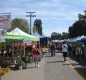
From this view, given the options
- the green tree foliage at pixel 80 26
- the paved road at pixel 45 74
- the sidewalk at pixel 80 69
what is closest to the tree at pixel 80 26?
the green tree foliage at pixel 80 26

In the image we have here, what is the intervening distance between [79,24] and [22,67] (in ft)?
263

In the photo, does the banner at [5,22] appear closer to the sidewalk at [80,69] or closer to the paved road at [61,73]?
the paved road at [61,73]

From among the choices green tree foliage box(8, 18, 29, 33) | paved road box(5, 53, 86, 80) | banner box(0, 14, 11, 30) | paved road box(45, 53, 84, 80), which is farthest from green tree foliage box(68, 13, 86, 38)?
banner box(0, 14, 11, 30)

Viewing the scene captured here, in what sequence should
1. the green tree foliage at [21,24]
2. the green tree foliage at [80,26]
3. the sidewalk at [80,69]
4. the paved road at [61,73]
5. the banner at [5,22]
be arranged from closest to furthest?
the banner at [5,22], the paved road at [61,73], the sidewalk at [80,69], the green tree foliage at [80,26], the green tree foliage at [21,24]

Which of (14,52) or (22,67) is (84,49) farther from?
(22,67)

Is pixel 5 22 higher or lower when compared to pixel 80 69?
higher

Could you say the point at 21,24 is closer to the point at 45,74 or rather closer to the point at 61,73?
the point at 61,73

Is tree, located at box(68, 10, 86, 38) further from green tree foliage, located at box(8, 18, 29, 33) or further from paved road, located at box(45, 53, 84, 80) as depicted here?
paved road, located at box(45, 53, 84, 80)

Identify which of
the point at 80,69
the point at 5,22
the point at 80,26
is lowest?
the point at 80,69

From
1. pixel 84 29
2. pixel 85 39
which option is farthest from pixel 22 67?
pixel 84 29

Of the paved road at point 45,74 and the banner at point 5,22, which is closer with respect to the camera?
the banner at point 5,22

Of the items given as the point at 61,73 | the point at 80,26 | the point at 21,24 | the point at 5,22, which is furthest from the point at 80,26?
the point at 5,22

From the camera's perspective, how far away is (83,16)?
106 meters

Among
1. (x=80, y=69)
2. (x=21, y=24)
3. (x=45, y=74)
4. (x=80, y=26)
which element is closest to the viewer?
(x=45, y=74)
